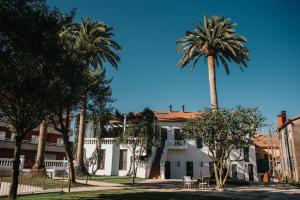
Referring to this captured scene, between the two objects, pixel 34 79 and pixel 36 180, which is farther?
pixel 36 180

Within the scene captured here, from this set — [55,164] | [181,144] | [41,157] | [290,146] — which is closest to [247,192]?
[181,144]

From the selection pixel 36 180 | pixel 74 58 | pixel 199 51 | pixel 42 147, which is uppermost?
pixel 199 51

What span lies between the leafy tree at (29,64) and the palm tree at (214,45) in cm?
2048

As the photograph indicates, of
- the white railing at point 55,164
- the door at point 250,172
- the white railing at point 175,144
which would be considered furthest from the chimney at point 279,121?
the white railing at point 55,164

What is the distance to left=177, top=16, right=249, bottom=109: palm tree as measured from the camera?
30.3 metres

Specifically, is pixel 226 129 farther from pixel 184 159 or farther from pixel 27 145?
pixel 27 145

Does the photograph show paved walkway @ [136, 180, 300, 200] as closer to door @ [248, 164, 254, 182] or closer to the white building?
the white building

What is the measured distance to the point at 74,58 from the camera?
1462cm

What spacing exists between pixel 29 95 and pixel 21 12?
11.9 ft

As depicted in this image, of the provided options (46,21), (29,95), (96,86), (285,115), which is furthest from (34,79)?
(285,115)

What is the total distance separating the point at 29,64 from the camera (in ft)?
33.8

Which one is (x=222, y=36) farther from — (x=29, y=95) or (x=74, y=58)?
(x=29, y=95)

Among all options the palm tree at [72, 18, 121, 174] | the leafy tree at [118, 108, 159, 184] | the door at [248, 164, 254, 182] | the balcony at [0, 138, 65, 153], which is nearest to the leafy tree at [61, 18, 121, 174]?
the palm tree at [72, 18, 121, 174]

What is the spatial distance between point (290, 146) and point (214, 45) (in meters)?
18.6
